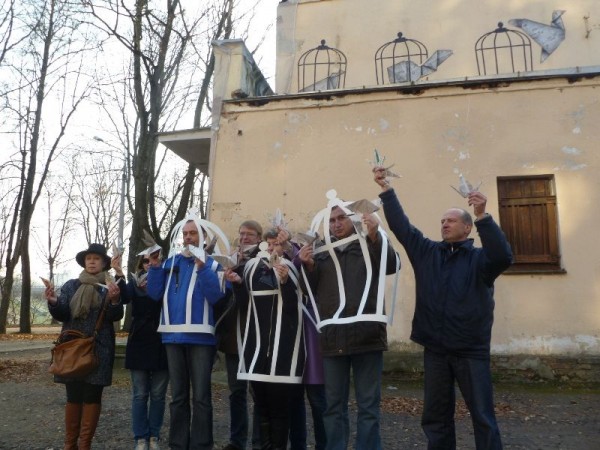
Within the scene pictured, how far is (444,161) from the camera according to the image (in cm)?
777

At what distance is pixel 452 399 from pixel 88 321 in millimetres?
2830

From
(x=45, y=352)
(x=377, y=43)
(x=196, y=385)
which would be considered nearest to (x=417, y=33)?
(x=377, y=43)

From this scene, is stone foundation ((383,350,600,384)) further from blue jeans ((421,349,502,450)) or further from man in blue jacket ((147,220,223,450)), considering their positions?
man in blue jacket ((147,220,223,450))

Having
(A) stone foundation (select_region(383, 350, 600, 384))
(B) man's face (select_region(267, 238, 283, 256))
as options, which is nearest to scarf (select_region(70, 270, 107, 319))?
(B) man's face (select_region(267, 238, 283, 256))

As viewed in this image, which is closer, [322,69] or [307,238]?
[307,238]

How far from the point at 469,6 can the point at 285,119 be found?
15.5ft

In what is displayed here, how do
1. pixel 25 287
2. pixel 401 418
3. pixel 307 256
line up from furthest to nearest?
pixel 25 287
pixel 401 418
pixel 307 256

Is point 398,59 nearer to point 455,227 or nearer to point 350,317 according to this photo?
point 455,227

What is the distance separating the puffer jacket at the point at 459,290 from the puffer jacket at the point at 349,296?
0.26m

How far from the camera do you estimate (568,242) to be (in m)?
7.32

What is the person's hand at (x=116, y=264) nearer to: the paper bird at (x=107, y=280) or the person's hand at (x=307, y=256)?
the paper bird at (x=107, y=280)

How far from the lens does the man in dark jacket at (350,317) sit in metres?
3.45

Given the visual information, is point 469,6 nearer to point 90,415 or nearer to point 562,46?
point 562,46

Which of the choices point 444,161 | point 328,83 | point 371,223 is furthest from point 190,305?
point 328,83
